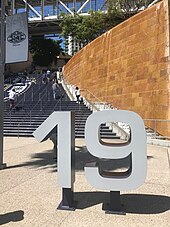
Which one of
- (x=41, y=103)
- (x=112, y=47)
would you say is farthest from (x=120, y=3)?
(x=41, y=103)

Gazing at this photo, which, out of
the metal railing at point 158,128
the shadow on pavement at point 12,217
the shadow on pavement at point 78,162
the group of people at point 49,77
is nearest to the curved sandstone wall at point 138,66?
the metal railing at point 158,128

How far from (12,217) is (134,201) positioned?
208cm

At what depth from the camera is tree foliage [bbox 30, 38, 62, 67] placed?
60.7 metres

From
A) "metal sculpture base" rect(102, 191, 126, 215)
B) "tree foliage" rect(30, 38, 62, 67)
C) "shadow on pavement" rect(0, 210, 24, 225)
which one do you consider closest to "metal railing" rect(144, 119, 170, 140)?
"metal sculpture base" rect(102, 191, 126, 215)

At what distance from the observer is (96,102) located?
1984 cm

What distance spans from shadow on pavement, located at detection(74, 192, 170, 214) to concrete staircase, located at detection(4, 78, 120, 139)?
8.48 m

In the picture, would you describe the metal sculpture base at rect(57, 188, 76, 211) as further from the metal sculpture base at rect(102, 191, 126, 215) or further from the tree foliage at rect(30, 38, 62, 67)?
the tree foliage at rect(30, 38, 62, 67)

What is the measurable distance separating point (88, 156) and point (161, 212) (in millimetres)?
4832

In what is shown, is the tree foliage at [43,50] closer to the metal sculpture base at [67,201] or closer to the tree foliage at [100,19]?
the tree foliage at [100,19]

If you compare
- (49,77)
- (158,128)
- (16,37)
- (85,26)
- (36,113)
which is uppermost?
(85,26)

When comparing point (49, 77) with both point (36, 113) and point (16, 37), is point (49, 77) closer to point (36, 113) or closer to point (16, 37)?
point (36, 113)

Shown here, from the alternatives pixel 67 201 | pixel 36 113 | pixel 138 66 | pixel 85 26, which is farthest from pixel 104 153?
pixel 85 26

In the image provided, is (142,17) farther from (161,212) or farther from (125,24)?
(161,212)

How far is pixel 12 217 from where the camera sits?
13.5ft
